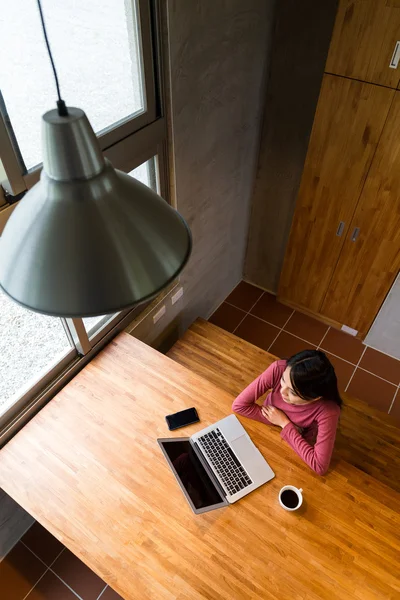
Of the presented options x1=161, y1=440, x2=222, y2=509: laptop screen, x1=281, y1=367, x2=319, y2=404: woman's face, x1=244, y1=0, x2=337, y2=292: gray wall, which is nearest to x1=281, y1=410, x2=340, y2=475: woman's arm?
x1=281, y1=367, x2=319, y2=404: woman's face

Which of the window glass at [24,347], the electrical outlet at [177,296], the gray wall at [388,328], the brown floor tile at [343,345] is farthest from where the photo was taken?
the brown floor tile at [343,345]

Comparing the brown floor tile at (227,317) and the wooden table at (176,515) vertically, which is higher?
the wooden table at (176,515)

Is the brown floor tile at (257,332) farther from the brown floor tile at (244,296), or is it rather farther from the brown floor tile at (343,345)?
the brown floor tile at (343,345)

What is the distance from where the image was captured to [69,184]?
0.64m

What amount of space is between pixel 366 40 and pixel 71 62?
1.63 m

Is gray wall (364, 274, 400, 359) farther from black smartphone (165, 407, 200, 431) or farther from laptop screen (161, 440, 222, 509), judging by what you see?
laptop screen (161, 440, 222, 509)

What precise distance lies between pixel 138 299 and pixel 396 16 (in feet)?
7.67

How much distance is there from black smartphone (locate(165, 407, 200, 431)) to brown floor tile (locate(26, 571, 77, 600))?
1197 mm

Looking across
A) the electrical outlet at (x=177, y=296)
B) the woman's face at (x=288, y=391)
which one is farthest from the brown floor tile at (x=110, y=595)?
the electrical outlet at (x=177, y=296)

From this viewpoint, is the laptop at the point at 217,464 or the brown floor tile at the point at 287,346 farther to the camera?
the brown floor tile at the point at 287,346

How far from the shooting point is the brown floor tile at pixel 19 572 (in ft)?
7.52

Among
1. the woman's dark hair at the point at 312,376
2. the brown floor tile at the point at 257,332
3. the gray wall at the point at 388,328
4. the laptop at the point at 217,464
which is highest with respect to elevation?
the woman's dark hair at the point at 312,376

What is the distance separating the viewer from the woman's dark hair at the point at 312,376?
172cm

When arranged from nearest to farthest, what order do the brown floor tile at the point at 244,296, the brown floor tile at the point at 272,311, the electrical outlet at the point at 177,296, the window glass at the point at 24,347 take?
1. the window glass at the point at 24,347
2. the electrical outlet at the point at 177,296
3. the brown floor tile at the point at 272,311
4. the brown floor tile at the point at 244,296
